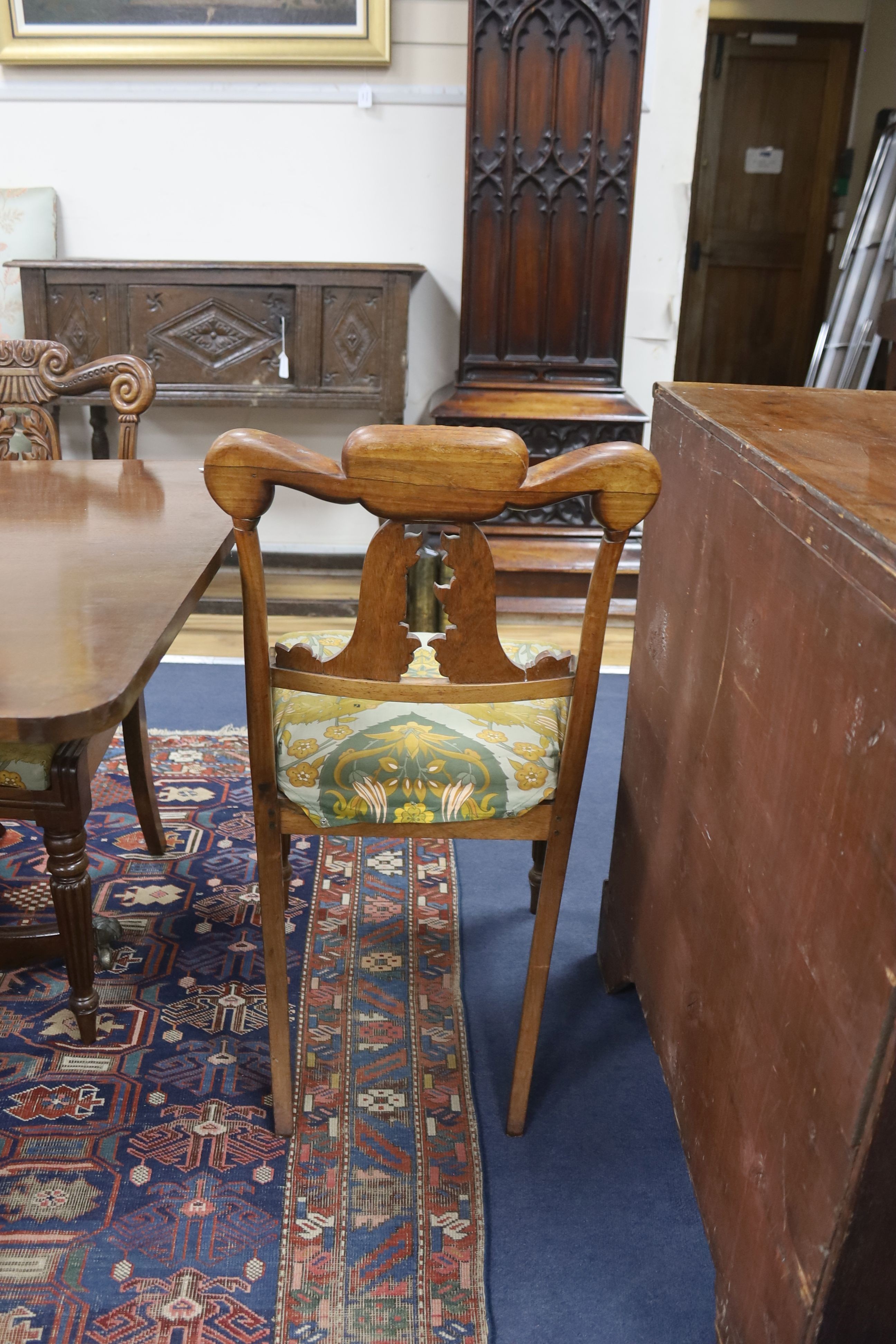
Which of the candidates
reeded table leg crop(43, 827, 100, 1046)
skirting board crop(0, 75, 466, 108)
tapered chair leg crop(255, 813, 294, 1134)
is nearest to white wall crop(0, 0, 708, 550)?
skirting board crop(0, 75, 466, 108)

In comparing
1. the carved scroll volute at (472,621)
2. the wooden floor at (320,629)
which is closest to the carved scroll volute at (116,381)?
the carved scroll volute at (472,621)

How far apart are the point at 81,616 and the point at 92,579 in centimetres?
14

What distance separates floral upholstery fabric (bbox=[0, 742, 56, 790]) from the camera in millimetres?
1339

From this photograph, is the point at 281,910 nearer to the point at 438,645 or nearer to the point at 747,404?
the point at 438,645

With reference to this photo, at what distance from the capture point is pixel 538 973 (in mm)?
1359

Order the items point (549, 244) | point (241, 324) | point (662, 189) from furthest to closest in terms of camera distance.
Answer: point (662, 189) → point (549, 244) → point (241, 324)

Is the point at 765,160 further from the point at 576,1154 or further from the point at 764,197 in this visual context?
the point at 576,1154

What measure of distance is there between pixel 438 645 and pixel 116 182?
3016 millimetres

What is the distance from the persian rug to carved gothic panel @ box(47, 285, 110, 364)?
5.61 feet

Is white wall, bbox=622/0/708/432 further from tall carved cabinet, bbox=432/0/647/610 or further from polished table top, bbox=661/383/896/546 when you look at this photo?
polished table top, bbox=661/383/896/546

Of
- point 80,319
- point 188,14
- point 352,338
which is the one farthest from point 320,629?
point 188,14

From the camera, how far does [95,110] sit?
345cm

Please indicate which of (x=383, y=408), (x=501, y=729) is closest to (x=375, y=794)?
(x=501, y=729)

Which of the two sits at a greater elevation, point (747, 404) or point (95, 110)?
point (95, 110)
